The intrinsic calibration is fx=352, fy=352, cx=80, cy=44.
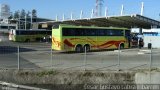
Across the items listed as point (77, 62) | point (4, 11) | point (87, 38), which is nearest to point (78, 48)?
point (87, 38)

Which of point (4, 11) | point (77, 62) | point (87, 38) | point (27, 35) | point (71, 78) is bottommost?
point (71, 78)

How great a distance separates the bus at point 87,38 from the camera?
3341cm

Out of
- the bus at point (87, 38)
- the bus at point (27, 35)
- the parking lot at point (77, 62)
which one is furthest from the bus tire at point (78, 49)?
the bus at point (27, 35)

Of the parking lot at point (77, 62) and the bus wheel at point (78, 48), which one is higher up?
the bus wheel at point (78, 48)

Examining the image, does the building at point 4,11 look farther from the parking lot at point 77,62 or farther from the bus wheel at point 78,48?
the parking lot at point 77,62

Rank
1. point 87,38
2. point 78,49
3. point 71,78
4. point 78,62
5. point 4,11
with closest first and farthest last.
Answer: point 71,78, point 78,62, point 78,49, point 87,38, point 4,11

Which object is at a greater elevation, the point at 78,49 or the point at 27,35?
the point at 27,35

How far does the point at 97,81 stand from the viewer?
15.5 meters

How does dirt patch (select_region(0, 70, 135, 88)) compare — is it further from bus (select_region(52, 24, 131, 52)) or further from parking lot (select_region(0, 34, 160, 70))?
bus (select_region(52, 24, 131, 52))

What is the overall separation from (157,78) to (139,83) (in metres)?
0.81

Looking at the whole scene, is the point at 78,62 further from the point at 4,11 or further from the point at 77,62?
the point at 4,11

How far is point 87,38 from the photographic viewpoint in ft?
115

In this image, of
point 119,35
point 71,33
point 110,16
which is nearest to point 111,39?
point 119,35


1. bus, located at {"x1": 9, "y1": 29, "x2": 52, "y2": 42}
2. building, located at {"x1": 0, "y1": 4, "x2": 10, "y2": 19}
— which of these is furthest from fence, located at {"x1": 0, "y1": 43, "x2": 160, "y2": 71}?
building, located at {"x1": 0, "y1": 4, "x2": 10, "y2": 19}
